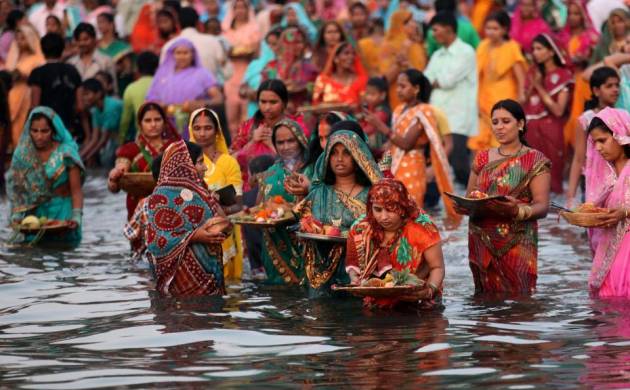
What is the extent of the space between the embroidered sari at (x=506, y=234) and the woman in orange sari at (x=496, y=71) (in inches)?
270

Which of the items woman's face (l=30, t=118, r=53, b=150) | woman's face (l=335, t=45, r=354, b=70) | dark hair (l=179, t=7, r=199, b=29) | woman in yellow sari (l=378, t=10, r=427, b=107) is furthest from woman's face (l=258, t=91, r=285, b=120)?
dark hair (l=179, t=7, r=199, b=29)

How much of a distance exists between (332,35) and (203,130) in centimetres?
658

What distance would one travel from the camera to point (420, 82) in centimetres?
1438

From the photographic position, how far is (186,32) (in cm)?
2006

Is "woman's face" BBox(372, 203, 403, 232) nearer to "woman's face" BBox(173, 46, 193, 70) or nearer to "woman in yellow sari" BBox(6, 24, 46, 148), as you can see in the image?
"woman's face" BBox(173, 46, 193, 70)

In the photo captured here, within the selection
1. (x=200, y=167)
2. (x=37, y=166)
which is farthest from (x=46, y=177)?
(x=200, y=167)

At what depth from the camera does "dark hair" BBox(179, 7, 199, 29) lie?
20.2 meters

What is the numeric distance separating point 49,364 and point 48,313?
1833 millimetres

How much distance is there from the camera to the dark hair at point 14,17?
22.2 metres

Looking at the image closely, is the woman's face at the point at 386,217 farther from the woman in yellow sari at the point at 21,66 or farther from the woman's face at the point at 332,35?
→ the woman in yellow sari at the point at 21,66

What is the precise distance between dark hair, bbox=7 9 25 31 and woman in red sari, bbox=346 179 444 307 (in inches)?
516

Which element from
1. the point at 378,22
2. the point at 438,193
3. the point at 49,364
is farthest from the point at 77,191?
the point at 378,22

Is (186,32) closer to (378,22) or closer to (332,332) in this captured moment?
(378,22)

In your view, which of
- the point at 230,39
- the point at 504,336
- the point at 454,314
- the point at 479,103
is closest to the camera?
the point at 504,336
